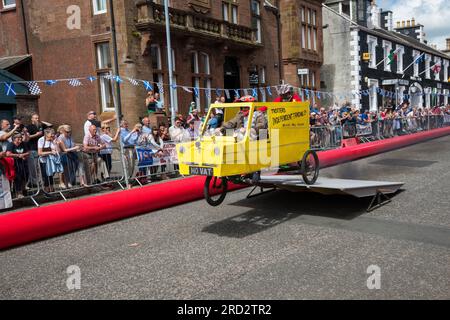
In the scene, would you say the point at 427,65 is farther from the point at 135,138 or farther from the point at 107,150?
the point at 107,150

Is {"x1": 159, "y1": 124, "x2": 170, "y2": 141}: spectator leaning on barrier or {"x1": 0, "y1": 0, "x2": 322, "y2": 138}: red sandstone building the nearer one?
{"x1": 159, "y1": 124, "x2": 170, "y2": 141}: spectator leaning on barrier

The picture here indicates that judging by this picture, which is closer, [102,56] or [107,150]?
[107,150]

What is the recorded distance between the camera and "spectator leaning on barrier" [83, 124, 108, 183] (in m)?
10.3

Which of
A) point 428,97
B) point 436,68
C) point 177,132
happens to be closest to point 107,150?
point 177,132

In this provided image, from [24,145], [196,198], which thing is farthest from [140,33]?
[196,198]

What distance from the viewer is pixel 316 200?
9.07m

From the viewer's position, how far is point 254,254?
5762 mm

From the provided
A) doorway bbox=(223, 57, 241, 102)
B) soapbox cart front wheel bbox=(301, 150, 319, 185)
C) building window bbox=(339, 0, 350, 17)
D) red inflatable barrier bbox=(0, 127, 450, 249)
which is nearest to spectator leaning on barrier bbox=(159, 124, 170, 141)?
red inflatable barrier bbox=(0, 127, 450, 249)

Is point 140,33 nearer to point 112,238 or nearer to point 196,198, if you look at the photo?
point 196,198

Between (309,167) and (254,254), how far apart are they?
350cm

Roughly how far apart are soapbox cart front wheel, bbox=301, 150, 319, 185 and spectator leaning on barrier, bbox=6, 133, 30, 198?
5.84m

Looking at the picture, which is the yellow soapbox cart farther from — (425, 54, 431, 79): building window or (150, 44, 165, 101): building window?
(425, 54, 431, 79): building window

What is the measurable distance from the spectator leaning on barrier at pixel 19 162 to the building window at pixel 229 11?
1472cm

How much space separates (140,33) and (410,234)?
45.3 feet
